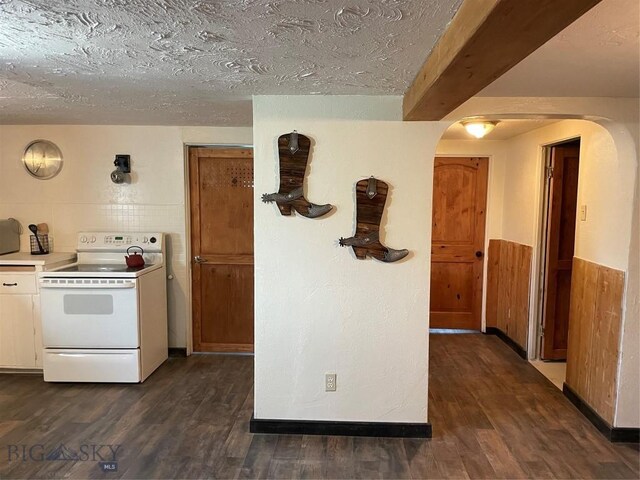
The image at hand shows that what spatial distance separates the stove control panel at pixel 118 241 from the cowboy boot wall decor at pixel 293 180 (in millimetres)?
1719

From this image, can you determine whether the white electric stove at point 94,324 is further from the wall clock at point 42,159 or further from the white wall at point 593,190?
the white wall at point 593,190

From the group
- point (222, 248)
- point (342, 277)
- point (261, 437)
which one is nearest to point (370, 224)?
point (342, 277)

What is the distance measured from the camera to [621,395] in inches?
96.2

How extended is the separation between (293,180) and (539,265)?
252 cm

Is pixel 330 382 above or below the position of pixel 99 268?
below

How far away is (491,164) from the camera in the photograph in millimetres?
4352

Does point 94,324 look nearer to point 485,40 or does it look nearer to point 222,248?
point 222,248

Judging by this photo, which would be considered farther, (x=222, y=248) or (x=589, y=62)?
(x=222, y=248)

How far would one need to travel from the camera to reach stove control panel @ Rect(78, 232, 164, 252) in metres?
3.61

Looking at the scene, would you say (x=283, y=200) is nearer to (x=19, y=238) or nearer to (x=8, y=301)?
(x=8, y=301)

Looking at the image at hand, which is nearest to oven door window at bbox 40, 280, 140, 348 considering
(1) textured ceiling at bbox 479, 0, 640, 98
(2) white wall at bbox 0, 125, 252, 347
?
(2) white wall at bbox 0, 125, 252, 347

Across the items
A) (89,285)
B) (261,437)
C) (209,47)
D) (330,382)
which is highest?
(209,47)

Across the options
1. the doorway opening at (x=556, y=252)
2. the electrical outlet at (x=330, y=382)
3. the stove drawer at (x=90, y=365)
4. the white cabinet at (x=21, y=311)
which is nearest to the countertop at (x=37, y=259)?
the white cabinet at (x=21, y=311)

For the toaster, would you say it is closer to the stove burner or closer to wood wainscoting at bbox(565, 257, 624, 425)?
the stove burner
